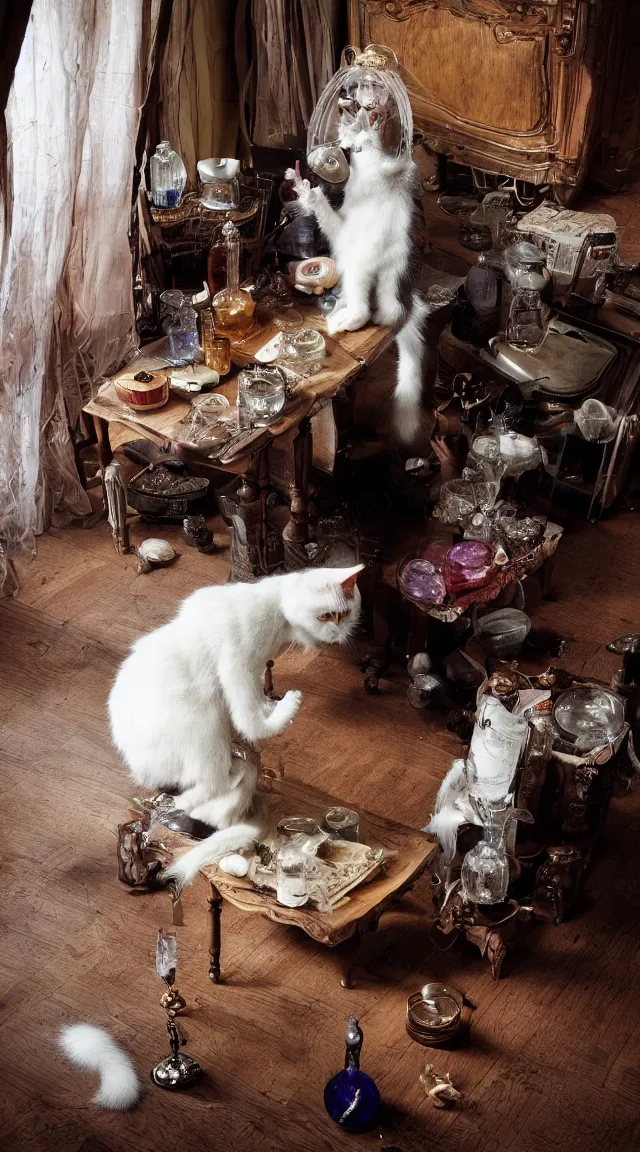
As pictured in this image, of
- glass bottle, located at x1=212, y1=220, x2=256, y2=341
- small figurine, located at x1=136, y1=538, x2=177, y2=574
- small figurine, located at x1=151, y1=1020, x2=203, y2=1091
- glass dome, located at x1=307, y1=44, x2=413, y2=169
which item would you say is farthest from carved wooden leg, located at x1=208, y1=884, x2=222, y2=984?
glass dome, located at x1=307, y1=44, x2=413, y2=169

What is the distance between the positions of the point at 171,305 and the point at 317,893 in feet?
7.49

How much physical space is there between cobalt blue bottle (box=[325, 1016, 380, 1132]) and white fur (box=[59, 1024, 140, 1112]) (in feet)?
1.77

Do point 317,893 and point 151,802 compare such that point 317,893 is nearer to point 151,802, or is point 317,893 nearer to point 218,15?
point 151,802

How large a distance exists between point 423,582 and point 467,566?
0.16 metres

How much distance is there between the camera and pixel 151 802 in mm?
3854

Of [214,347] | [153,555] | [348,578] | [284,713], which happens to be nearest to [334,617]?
[348,578]

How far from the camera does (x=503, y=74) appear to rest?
255 inches

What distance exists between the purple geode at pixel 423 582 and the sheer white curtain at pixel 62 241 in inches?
59.5

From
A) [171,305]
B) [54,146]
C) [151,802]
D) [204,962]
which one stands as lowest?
[204,962]

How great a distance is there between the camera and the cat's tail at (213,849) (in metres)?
3.47

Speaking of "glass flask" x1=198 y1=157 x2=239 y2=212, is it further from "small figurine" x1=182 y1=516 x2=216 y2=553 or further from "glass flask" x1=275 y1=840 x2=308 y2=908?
"glass flask" x1=275 y1=840 x2=308 y2=908

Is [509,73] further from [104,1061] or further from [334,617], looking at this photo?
[104,1061]

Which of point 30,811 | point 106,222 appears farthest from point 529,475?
point 30,811

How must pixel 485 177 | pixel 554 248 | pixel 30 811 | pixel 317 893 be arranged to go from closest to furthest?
pixel 317 893
pixel 30 811
pixel 554 248
pixel 485 177
